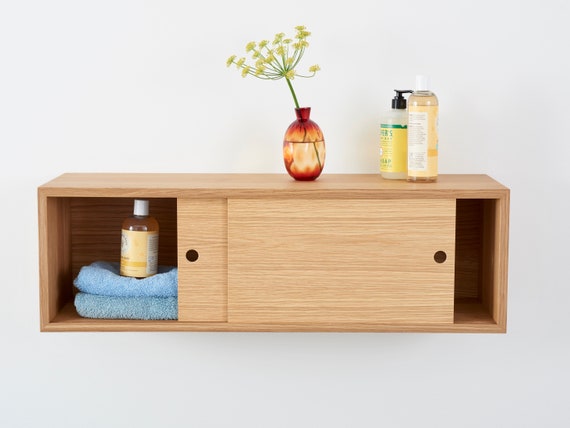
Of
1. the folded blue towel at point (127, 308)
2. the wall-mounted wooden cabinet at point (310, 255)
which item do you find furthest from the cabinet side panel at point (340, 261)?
the folded blue towel at point (127, 308)

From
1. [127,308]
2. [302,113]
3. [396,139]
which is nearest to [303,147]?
[302,113]

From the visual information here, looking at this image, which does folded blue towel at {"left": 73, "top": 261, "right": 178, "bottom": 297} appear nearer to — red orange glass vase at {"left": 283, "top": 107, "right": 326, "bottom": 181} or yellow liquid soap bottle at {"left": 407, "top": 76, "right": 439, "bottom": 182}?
red orange glass vase at {"left": 283, "top": 107, "right": 326, "bottom": 181}

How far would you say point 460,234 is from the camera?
1553 mm

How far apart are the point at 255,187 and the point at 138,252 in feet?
0.75

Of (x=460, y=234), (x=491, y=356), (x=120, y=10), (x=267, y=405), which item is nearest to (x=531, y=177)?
(x=460, y=234)

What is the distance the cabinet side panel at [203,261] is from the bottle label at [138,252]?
0.24ft

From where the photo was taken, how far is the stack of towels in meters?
1.43

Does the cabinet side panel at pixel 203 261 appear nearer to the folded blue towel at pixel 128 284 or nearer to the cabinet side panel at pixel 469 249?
the folded blue towel at pixel 128 284

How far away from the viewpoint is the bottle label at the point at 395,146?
4.82 feet

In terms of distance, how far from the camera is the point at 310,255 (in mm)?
1393

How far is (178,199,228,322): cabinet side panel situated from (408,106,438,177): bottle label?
0.32 meters

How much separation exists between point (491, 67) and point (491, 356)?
0.52 meters

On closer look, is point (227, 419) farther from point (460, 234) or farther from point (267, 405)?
point (460, 234)

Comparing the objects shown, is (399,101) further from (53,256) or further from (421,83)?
(53,256)
